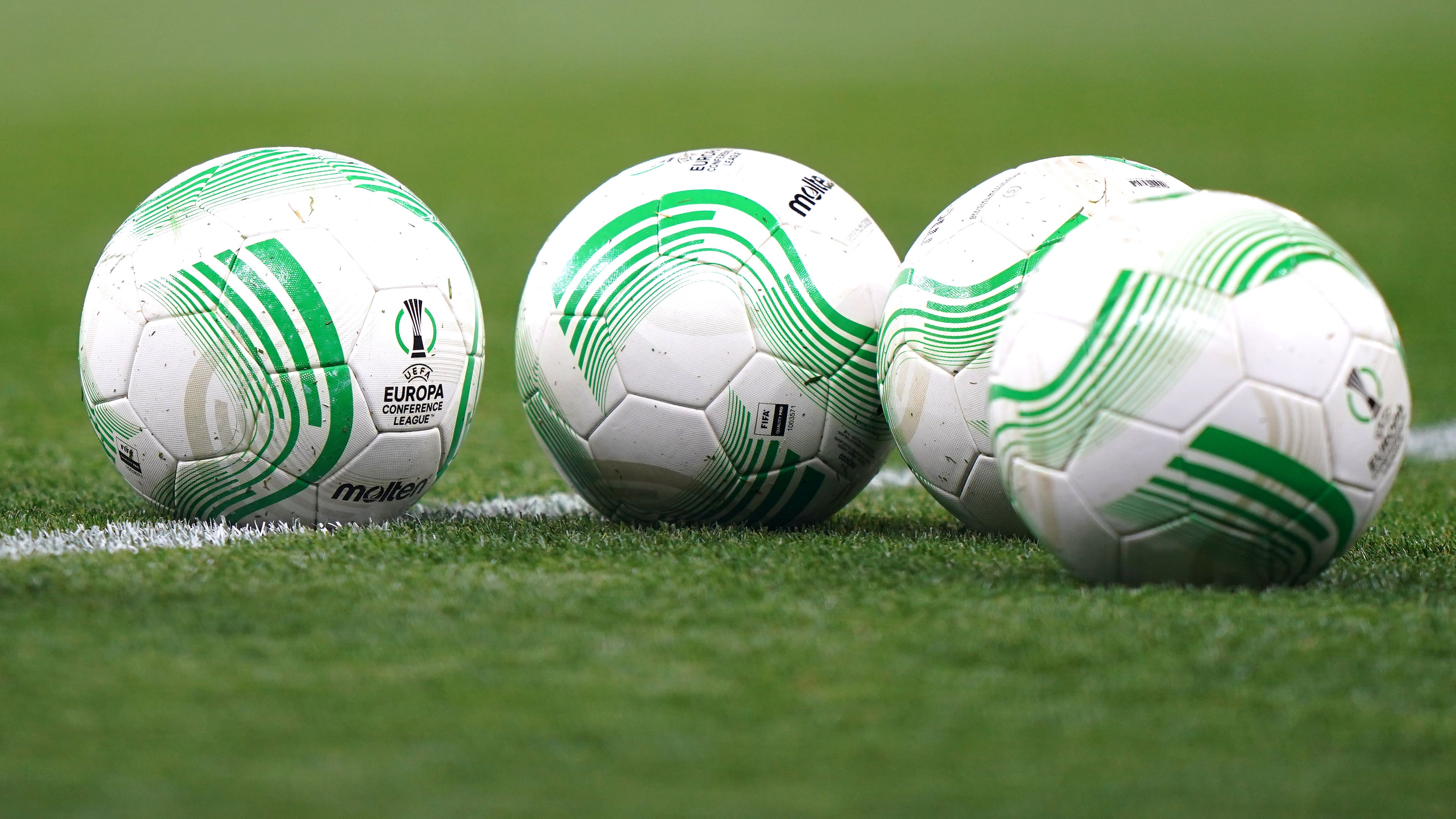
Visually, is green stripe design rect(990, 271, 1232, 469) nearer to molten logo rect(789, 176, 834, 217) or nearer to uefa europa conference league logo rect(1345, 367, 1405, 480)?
uefa europa conference league logo rect(1345, 367, 1405, 480)

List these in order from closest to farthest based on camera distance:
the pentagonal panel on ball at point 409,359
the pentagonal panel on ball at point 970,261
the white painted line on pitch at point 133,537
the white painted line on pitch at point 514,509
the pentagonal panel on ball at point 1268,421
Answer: the pentagonal panel on ball at point 1268,421 → the white painted line on pitch at point 133,537 → the pentagonal panel on ball at point 409,359 → the pentagonal panel on ball at point 970,261 → the white painted line on pitch at point 514,509

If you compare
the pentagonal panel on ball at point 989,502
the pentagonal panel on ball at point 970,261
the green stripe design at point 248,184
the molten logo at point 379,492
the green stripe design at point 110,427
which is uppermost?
the green stripe design at point 248,184

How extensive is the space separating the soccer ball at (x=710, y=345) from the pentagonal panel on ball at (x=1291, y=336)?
152cm

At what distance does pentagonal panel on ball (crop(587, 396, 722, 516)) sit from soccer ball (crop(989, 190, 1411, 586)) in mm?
1183

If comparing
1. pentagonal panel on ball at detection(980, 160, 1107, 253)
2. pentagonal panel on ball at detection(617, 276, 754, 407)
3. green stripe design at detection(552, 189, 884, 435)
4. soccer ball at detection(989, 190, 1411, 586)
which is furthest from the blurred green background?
soccer ball at detection(989, 190, 1411, 586)

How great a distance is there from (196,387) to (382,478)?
619 millimetres

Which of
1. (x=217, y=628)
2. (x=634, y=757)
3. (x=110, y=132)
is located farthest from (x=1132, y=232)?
(x=110, y=132)

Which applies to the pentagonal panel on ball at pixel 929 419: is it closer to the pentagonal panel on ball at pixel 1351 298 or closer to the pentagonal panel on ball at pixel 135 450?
→ the pentagonal panel on ball at pixel 1351 298

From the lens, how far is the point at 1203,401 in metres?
3.88

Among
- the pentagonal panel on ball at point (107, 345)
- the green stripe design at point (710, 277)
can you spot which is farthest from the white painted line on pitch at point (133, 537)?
the green stripe design at point (710, 277)

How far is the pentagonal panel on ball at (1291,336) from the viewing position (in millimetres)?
3889

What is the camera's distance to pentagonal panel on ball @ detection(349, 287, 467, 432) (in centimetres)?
476

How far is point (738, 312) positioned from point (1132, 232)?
1353mm

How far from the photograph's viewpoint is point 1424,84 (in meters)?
22.1
